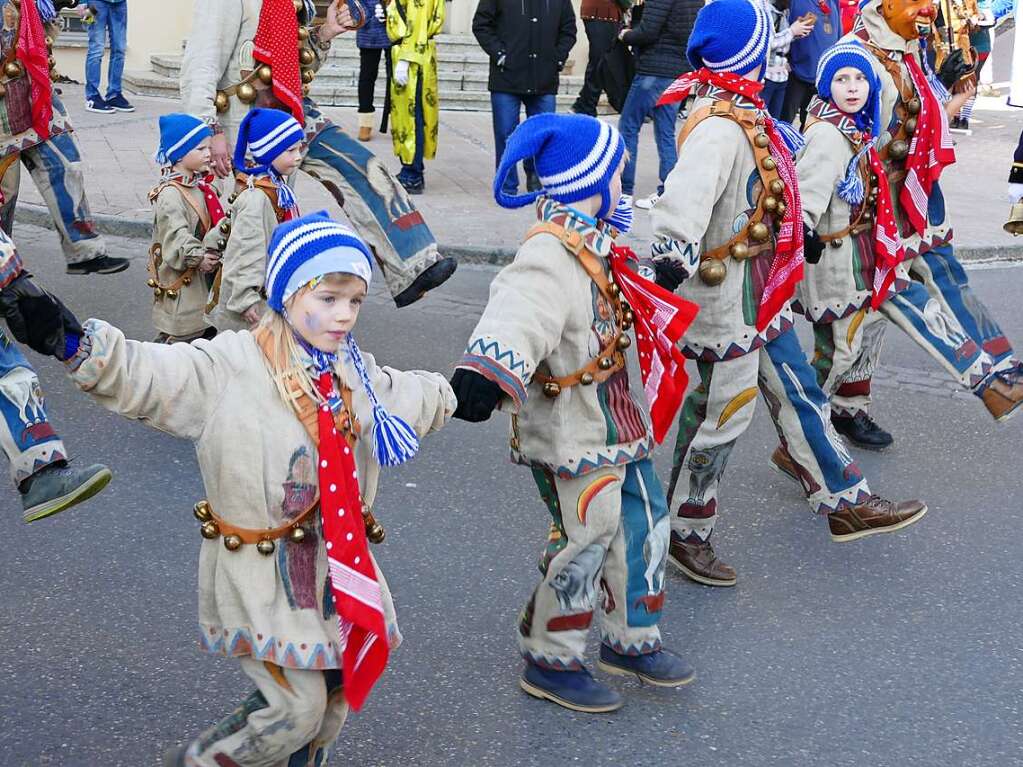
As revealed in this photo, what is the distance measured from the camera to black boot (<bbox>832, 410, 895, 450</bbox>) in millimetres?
5832

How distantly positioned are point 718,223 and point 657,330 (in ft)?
2.51

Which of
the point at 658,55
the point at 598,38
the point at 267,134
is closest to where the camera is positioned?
the point at 267,134

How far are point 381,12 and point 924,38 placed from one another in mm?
6935

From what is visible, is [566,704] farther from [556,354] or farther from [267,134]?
[267,134]

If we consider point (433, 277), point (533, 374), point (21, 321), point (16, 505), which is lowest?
point (16, 505)

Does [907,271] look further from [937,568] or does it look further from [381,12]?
[381,12]

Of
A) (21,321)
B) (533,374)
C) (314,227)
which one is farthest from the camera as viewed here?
(533,374)

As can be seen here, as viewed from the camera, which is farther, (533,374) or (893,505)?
(893,505)

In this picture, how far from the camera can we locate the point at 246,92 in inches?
216

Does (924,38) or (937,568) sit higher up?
(924,38)

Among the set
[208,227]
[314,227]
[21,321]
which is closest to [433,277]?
[208,227]

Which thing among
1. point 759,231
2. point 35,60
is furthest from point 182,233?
point 759,231

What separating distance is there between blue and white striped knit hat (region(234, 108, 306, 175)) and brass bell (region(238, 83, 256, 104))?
0.43 metres

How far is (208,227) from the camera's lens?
230 inches
